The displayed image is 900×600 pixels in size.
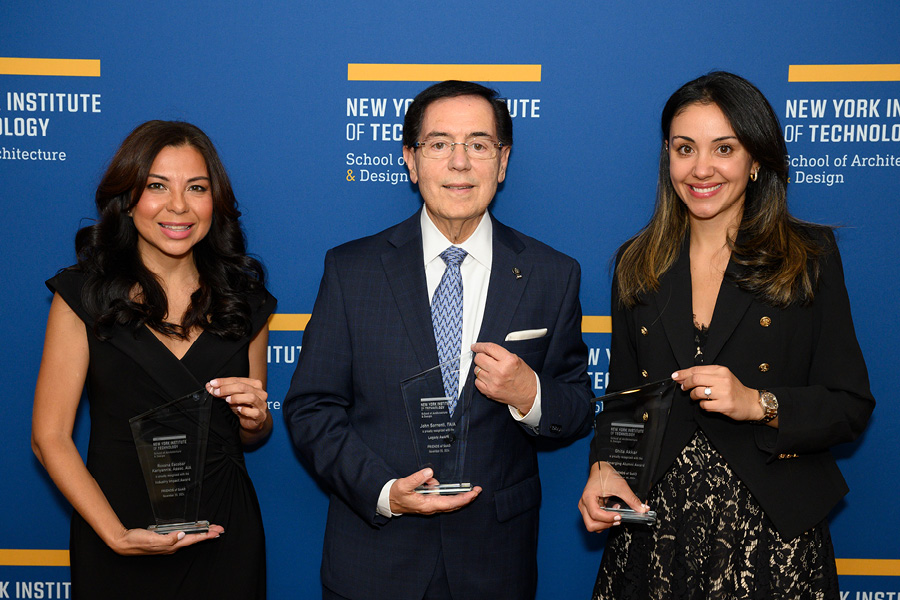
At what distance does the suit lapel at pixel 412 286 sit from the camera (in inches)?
86.3

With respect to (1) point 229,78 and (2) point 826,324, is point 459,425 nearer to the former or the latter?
(2) point 826,324

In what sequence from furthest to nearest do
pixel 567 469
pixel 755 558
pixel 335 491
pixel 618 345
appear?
pixel 567 469 < pixel 618 345 < pixel 335 491 < pixel 755 558

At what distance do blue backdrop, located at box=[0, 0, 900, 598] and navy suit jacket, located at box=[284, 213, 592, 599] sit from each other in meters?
0.72

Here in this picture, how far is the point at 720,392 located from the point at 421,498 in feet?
3.00

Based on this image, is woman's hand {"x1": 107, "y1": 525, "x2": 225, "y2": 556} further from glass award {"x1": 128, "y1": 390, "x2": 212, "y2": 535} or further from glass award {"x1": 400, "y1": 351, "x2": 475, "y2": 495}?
glass award {"x1": 400, "y1": 351, "x2": 475, "y2": 495}

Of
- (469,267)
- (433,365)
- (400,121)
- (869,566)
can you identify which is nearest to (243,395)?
(433,365)

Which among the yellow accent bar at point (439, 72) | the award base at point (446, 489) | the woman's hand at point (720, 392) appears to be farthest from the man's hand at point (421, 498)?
the yellow accent bar at point (439, 72)

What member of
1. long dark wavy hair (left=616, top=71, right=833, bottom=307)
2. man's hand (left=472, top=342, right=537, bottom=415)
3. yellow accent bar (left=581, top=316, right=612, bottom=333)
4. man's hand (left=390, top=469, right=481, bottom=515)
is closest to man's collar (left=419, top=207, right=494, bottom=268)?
man's hand (left=472, top=342, right=537, bottom=415)

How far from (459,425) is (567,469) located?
115 centimetres

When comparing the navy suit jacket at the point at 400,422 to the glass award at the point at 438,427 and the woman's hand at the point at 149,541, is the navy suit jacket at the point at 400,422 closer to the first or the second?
the glass award at the point at 438,427

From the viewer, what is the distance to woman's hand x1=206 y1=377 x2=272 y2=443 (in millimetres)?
2262

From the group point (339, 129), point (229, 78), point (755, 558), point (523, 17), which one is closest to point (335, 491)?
point (755, 558)

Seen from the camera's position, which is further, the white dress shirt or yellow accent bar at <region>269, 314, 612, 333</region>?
yellow accent bar at <region>269, 314, 612, 333</region>

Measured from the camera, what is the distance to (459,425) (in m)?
2.10
